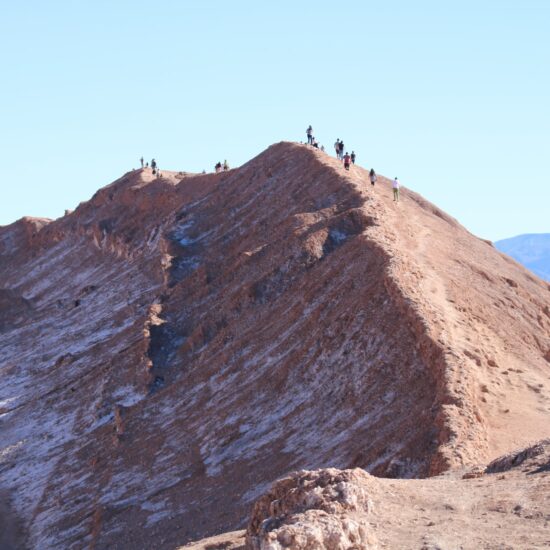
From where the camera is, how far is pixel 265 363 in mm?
37781

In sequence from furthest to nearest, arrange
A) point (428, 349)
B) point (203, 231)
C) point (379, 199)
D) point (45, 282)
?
point (45, 282)
point (203, 231)
point (379, 199)
point (428, 349)

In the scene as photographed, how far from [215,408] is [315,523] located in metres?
22.1

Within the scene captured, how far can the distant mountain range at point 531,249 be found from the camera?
6407 inches

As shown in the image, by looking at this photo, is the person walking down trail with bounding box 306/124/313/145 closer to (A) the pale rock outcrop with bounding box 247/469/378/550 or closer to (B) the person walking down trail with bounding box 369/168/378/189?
(B) the person walking down trail with bounding box 369/168/378/189

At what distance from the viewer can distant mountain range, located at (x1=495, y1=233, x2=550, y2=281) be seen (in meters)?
163

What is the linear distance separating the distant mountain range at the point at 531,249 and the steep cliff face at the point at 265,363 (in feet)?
353

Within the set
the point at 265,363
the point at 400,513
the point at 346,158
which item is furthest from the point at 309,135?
the point at 400,513

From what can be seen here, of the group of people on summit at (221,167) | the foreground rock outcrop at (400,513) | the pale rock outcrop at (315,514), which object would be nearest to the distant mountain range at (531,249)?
the group of people on summit at (221,167)

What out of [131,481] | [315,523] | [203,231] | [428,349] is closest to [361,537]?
[315,523]

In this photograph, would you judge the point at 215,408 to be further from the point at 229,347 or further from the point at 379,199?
the point at 379,199

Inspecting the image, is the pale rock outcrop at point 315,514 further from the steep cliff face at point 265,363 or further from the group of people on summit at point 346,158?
the group of people on summit at point 346,158

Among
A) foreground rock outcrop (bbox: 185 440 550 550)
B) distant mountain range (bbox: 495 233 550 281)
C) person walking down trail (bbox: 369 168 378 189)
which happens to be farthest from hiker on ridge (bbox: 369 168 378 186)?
distant mountain range (bbox: 495 233 550 281)

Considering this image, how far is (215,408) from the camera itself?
3794 cm

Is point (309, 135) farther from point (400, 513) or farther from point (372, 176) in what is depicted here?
point (400, 513)
